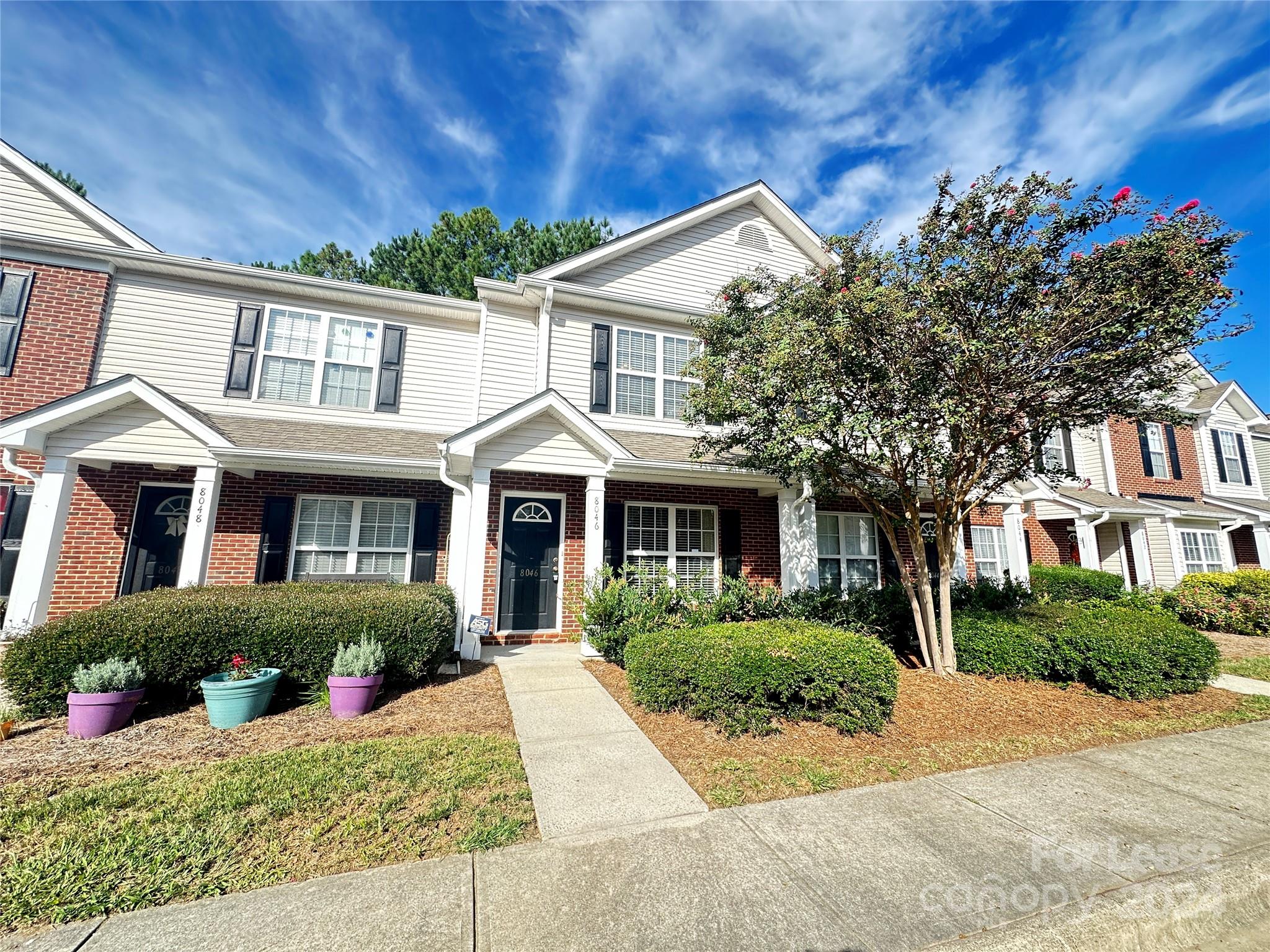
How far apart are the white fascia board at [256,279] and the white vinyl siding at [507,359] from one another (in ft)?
1.97

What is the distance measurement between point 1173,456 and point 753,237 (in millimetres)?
16518

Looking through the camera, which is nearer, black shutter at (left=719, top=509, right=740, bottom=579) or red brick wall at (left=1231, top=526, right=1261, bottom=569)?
black shutter at (left=719, top=509, right=740, bottom=579)

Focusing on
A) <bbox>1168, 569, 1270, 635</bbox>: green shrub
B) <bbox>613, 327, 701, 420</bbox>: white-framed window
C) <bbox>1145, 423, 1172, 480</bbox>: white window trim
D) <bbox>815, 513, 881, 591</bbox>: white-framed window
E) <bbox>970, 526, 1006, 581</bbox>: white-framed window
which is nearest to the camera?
<bbox>613, 327, 701, 420</bbox>: white-framed window

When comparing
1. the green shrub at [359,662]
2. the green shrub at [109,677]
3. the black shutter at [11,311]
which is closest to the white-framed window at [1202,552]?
the green shrub at [359,662]

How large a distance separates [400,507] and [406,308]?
3946 millimetres

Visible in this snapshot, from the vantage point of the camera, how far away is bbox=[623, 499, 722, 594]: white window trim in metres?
10.1

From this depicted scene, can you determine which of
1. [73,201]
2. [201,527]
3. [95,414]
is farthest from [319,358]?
[73,201]

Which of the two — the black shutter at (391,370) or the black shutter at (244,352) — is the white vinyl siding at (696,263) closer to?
the black shutter at (391,370)

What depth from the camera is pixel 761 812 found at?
347 centimetres

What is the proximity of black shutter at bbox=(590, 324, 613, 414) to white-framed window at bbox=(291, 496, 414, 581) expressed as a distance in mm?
3822

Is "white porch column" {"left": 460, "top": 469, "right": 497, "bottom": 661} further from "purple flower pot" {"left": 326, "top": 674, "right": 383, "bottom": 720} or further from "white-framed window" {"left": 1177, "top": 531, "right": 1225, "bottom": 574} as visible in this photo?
"white-framed window" {"left": 1177, "top": 531, "right": 1225, "bottom": 574}

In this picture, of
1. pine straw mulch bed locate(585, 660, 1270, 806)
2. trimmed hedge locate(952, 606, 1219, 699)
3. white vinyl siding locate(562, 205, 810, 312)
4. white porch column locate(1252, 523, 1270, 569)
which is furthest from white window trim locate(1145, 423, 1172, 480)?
pine straw mulch bed locate(585, 660, 1270, 806)

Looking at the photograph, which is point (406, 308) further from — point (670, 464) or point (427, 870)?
point (427, 870)

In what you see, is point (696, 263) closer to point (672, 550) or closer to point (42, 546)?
point (672, 550)
